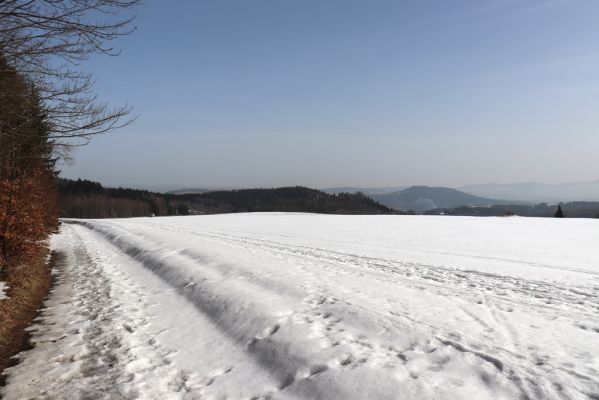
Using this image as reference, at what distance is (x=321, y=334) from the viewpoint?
288 inches

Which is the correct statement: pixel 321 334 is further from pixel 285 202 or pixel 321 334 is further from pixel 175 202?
pixel 175 202

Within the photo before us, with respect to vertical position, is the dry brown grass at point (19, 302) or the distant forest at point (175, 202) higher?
the distant forest at point (175, 202)

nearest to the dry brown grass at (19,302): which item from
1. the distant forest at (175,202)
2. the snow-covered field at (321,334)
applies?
the snow-covered field at (321,334)

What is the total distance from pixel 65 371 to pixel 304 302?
4657 mm

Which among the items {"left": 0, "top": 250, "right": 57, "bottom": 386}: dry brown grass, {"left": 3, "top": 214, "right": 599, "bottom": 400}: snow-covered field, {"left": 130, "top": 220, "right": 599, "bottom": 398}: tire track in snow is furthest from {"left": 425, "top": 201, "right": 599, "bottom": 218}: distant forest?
{"left": 0, "top": 250, "right": 57, "bottom": 386}: dry brown grass

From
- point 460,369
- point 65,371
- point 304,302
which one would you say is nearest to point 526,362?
point 460,369

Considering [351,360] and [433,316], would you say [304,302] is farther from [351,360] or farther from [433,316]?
[351,360]

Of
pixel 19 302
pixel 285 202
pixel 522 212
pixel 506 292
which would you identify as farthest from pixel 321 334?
pixel 285 202

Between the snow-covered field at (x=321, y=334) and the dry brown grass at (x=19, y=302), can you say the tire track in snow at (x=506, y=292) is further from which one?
the dry brown grass at (x=19, y=302)

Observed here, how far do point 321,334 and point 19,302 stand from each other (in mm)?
7715

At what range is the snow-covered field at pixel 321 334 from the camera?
5.53 m

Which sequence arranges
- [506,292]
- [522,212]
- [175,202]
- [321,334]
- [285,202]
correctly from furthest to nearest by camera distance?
1. [175,202]
2. [285,202]
3. [522,212]
4. [506,292]
5. [321,334]

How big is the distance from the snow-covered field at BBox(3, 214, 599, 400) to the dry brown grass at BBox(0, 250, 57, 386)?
0.35m

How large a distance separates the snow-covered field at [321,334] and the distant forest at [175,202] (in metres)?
108
